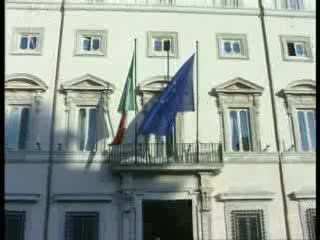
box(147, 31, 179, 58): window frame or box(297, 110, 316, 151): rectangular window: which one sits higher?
box(147, 31, 179, 58): window frame

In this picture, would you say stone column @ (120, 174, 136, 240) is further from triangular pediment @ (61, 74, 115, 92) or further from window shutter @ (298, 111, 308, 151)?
window shutter @ (298, 111, 308, 151)

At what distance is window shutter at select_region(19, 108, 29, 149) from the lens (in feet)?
51.5

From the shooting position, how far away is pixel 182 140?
51.8ft

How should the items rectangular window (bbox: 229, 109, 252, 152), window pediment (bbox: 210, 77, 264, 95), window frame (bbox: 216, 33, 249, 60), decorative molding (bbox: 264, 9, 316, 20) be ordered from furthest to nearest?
decorative molding (bbox: 264, 9, 316, 20), window frame (bbox: 216, 33, 249, 60), window pediment (bbox: 210, 77, 264, 95), rectangular window (bbox: 229, 109, 252, 152)

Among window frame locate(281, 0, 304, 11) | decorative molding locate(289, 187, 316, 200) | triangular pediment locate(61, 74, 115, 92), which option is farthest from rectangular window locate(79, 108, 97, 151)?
window frame locate(281, 0, 304, 11)

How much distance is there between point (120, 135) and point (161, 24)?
523 cm

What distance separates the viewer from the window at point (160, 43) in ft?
56.1

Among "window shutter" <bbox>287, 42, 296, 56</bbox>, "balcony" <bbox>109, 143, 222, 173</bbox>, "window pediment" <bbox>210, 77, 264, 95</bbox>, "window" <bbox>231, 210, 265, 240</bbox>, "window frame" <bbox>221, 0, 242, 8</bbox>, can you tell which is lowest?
"window" <bbox>231, 210, 265, 240</bbox>

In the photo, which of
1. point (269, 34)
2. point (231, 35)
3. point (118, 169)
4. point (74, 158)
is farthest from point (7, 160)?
point (269, 34)

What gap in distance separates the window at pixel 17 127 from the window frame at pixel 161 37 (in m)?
4.72

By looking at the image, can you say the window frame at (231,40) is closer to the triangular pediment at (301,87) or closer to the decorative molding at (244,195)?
the triangular pediment at (301,87)

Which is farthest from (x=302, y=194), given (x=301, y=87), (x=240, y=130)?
(x=301, y=87)

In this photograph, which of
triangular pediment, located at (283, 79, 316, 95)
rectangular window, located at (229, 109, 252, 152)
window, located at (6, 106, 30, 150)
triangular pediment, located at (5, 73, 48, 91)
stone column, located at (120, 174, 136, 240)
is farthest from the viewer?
triangular pediment, located at (283, 79, 316, 95)

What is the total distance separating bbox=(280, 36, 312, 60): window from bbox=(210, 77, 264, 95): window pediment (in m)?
2.00
